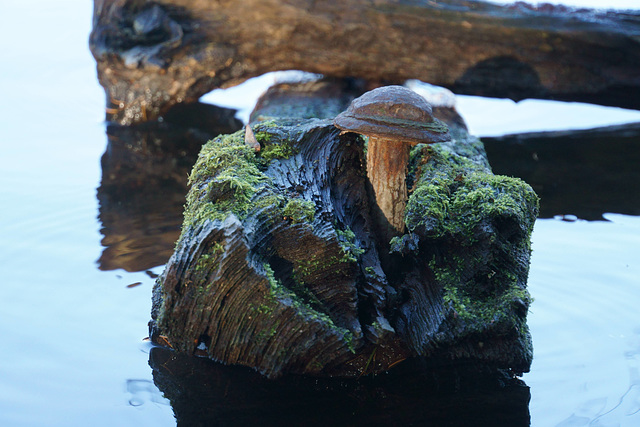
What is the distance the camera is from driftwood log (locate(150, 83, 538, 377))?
109 inches

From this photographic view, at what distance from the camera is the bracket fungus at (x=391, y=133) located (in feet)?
9.89

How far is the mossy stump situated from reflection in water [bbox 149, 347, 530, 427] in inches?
3.3

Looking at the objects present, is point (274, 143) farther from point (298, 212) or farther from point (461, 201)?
point (461, 201)

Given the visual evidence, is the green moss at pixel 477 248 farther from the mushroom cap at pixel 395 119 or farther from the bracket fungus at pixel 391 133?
the mushroom cap at pixel 395 119

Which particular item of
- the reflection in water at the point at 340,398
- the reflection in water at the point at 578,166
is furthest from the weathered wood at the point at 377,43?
the reflection in water at the point at 340,398

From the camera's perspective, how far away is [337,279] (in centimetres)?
295

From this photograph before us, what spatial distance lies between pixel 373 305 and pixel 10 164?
472cm

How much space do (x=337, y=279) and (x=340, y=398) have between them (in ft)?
1.78

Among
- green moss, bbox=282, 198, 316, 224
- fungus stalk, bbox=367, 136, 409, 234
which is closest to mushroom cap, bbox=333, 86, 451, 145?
fungus stalk, bbox=367, 136, 409, 234

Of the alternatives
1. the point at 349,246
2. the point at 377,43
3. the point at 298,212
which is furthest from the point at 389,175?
the point at 377,43

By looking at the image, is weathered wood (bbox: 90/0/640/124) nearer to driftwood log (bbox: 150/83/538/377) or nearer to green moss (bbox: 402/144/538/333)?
driftwood log (bbox: 150/83/538/377)

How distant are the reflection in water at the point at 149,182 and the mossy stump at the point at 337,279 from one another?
1.20 metres

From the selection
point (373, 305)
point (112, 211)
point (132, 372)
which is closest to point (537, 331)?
point (373, 305)

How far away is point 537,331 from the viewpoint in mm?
3357
